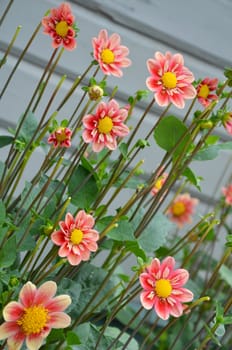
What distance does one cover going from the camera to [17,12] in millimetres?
1310

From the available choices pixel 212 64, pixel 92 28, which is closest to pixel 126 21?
pixel 92 28

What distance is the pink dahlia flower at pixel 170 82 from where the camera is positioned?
66 centimetres

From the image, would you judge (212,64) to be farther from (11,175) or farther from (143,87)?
(11,175)

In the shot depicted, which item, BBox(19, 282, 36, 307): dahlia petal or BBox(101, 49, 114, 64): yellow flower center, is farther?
BBox(101, 49, 114, 64): yellow flower center

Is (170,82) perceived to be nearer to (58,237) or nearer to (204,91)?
(204,91)

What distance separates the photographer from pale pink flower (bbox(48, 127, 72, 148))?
2.16 ft

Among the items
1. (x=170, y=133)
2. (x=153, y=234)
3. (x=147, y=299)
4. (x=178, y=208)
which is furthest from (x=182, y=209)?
(x=147, y=299)

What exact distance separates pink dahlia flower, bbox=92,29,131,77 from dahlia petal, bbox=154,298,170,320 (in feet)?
0.84

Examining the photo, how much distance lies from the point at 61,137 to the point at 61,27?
15 cm

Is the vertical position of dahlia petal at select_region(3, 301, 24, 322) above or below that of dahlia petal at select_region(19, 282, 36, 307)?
below

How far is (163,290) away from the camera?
611mm

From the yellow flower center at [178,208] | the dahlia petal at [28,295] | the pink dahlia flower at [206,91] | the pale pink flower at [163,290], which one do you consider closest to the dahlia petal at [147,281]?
the pale pink flower at [163,290]

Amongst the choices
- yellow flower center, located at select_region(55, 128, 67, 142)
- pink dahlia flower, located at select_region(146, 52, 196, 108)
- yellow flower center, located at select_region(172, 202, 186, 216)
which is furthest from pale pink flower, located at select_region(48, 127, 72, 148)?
yellow flower center, located at select_region(172, 202, 186, 216)

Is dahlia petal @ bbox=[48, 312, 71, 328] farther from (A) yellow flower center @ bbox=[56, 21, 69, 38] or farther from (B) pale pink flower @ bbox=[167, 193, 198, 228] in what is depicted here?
(B) pale pink flower @ bbox=[167, 193, 198, 228]
